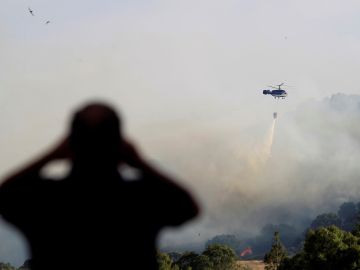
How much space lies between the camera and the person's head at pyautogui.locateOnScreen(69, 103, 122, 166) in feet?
26.0

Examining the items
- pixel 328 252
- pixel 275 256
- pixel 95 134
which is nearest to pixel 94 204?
pixel 95 134

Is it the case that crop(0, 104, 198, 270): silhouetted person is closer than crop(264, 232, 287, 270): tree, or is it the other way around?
crop(0, 104, 198, 270): silhouetted person

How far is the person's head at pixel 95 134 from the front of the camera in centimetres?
793

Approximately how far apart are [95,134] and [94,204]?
0.80 meters

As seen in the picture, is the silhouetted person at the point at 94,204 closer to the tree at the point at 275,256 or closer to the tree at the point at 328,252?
the tree at the point at 328,252

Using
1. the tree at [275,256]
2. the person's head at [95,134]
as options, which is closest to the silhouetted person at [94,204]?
the person's head at [95,134]

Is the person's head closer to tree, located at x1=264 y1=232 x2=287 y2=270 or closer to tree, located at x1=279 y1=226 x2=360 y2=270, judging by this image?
tree, located at x1=279 y1=226 x2=360 y2=270

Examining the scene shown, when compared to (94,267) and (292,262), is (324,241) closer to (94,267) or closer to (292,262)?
(292,262)

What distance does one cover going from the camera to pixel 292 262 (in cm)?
14475

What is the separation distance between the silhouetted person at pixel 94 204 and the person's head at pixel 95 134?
0.03 feet

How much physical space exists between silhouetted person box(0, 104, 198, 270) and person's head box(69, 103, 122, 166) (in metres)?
0.01

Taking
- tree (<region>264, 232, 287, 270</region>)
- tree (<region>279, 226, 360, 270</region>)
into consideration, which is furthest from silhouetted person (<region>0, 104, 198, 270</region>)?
tree (<region>264, 232, 287, 270</region>)

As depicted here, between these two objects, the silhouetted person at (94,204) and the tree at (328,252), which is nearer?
the silhouetted person at (94,204)

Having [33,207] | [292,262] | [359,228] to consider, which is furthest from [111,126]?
[359,228]
